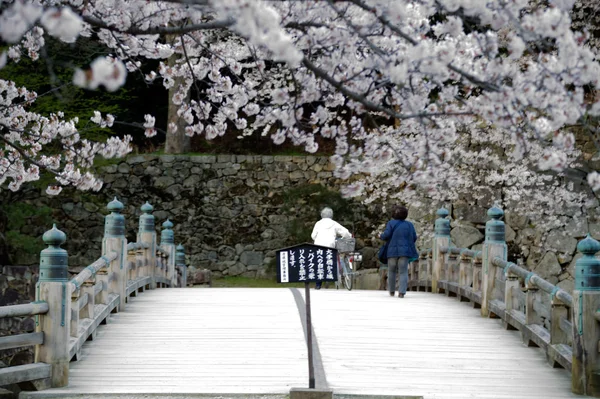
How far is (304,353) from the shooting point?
29.9 feet

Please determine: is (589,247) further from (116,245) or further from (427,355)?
(116,245)

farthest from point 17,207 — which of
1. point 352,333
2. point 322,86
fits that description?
point 322,86

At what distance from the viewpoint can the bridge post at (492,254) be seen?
37.5 feet

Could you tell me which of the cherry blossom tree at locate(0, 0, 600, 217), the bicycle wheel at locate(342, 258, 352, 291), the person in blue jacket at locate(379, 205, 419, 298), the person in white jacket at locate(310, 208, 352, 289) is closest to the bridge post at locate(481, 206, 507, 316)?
the person in blue jacket at locate(379, 205, 419, 298)

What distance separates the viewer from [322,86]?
24.6ft

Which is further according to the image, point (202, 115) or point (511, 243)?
point (511, 243)

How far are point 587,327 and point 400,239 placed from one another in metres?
6.03

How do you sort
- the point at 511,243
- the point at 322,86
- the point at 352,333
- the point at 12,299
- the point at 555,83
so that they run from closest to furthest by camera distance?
the point at 555,83, the point at 322,86, the point at 352,333, the point at 511,243, the point at 12,299

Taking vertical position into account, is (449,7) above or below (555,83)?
above

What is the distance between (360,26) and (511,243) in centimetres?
1369

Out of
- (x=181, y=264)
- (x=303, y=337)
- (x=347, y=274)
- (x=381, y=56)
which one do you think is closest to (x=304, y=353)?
(x=303, y=337)

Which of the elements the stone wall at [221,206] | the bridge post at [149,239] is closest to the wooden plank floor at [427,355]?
the bridge post at [149,239]

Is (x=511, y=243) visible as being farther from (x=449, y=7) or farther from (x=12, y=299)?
(x=449, y=7)

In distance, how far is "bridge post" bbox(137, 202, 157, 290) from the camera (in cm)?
1464
